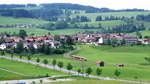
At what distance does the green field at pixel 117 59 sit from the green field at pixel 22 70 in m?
8.39

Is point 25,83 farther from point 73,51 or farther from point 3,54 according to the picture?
point 73,51

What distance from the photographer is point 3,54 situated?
137 metres

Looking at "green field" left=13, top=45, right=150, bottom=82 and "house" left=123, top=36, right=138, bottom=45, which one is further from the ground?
"green field" left=13, top=45, right=150, bottom=82

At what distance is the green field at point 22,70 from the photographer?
101375 millimetres

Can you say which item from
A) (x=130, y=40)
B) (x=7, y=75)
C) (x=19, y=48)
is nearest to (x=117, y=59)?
(x=19, y=48)

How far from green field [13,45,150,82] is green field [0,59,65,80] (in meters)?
8.39

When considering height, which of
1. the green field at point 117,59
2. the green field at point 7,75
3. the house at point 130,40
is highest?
the green field at point 7,75

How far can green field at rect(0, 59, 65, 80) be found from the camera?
3991 inches

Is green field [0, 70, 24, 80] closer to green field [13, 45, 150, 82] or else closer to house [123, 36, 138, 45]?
green field [13, 45, 150, 82]

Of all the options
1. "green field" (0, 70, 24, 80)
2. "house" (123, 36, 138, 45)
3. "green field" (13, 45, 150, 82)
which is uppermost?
"green field" (0, 70, 24, 80)

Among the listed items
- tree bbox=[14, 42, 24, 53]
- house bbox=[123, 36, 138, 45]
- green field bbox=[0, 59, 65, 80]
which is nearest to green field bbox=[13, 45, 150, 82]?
tree bbox=[14, 42, 24, 53]

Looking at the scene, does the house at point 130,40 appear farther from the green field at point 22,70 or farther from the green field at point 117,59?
the green field at point 22,70

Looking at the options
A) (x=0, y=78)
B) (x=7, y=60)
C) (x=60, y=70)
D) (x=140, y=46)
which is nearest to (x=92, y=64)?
(x=60, y=70)

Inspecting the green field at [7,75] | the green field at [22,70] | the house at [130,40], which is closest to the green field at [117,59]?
the green field at [22,70]
